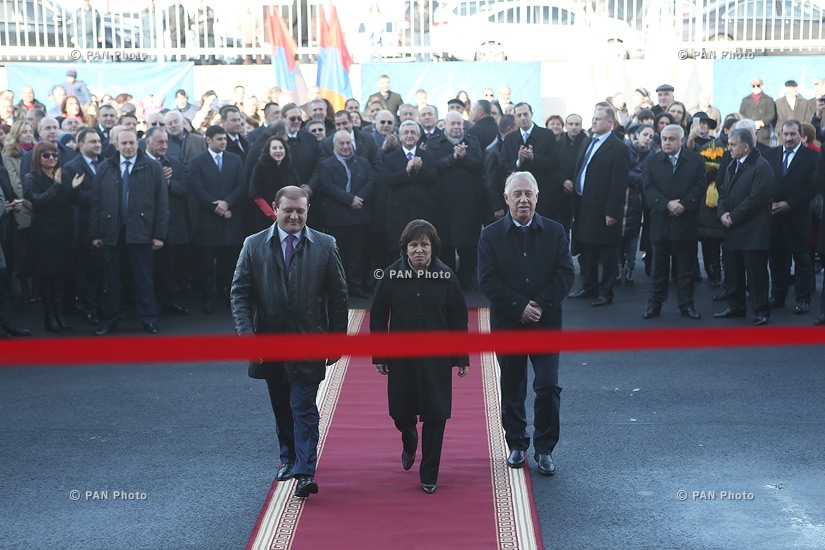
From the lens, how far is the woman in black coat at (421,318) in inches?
269

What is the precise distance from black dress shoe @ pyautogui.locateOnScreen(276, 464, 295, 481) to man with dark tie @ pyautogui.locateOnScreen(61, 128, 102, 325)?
215 inches

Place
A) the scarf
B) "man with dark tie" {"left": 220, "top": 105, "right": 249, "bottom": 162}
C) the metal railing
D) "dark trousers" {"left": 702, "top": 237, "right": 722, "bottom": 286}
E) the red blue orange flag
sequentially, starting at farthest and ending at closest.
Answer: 1. the metal railing
2. the red blue orange flag
3. "dark trousers" {"left": 702, "top": 237, "right": 722, "bottom": 286}
4. "man with dark tie" {"left": 220, "top": 105, "right": 249, "bottom": 162}
5. the scarf

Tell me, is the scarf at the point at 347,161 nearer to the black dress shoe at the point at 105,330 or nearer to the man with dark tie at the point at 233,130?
the man with dark tie at the point at 233,130

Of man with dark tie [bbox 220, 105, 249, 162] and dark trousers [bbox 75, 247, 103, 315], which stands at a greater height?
man with dark tie [bbox 220, 105, 249, 162]

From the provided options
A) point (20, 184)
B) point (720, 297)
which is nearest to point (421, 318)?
Result: point (720, 297)

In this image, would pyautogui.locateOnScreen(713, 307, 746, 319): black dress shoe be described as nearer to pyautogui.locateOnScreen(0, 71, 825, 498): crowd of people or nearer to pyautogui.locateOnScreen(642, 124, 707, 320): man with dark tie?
pyautogui.locateOnScreen(0, 71, 825, 498): crowd of people

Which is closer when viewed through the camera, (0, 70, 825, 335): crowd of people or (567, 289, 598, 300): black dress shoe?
(0, 70, 825, 335): crowd of people

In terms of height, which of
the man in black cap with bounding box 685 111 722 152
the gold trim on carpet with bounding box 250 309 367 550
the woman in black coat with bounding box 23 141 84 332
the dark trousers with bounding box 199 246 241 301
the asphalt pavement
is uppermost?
the man in black cap with bounding box 685 111 722 152

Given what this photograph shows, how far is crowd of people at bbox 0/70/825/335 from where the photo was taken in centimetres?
1147

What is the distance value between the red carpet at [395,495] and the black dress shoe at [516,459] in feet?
0.18

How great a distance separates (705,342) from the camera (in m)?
4.85

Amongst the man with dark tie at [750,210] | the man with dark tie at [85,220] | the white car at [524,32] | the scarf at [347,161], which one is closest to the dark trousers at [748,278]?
the man with dark tie at [750,210]

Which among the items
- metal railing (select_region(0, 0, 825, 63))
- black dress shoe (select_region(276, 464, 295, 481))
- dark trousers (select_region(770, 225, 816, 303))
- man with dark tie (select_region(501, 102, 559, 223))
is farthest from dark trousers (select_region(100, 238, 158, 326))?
metal railing (select_region(0, 0, 825, 63))

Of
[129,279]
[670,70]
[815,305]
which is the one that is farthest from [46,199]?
[670,70]
